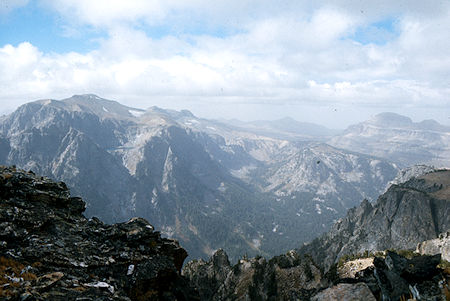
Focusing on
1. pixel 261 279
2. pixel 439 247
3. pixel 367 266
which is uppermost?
pixel 367 266

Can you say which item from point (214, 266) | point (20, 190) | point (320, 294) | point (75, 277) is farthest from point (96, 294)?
point (214, 266)

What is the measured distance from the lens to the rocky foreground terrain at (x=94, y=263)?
16500 mm

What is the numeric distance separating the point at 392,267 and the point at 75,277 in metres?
23.7

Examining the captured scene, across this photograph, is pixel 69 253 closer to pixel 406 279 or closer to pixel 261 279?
pixel 406 279

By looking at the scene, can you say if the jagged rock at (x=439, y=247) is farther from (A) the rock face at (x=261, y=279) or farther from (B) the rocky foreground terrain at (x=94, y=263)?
(B) the rocky foreground terrain at (x=94, y=263)

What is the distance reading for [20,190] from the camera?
24359 millimetres

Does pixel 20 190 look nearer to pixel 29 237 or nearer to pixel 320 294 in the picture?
pixel 29 237

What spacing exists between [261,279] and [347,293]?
56541 millimetres

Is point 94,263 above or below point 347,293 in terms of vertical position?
above

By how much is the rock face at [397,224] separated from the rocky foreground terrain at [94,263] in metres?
139

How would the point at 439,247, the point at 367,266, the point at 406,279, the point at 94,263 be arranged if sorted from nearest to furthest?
the point at 406,279 < the point at 94,263 < the point at 367,266 < the point at 439,247

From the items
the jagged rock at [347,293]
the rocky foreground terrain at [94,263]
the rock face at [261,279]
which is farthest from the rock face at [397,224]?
the jagged rock at [347,293]

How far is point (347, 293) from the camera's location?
61.9 ft

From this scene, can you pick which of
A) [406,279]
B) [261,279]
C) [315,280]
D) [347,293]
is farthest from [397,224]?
[347,293]
